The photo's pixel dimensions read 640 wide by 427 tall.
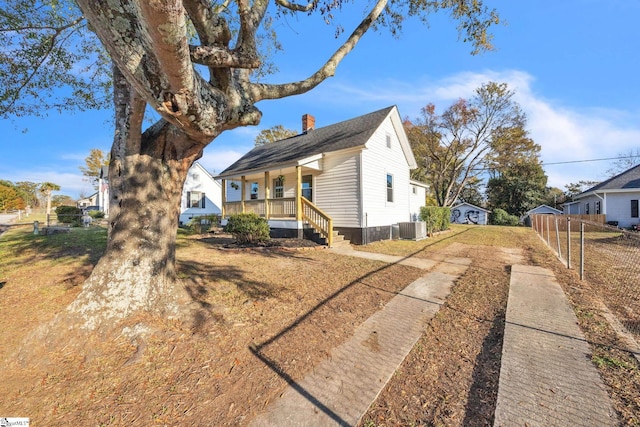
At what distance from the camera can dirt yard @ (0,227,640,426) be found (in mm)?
2127

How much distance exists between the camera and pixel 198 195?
2431cm

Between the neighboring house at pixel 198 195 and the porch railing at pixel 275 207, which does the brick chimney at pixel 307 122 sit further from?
the neighboring house at pixel 198 195

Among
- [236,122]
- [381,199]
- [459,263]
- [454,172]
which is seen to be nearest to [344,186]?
[381,199]

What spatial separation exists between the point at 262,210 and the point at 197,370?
36.0 ft

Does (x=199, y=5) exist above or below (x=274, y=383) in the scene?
above

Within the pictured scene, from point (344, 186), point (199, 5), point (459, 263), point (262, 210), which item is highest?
point (199, 5)

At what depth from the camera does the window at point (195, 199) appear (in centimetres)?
2353

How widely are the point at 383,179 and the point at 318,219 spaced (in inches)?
167

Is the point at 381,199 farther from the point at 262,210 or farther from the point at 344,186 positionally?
the point at 262,210

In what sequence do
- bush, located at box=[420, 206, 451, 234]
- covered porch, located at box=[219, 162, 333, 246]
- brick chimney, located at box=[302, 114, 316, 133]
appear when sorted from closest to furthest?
1. covered porch, located at box=[219, 162, 333, 246]
2. bush, located at box=[420, 206, 451, 234]
3. brick chimney, located at box=[302, 114, 316, 133]

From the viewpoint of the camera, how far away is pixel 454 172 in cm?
2720

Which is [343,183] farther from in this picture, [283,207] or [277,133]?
[277,133]

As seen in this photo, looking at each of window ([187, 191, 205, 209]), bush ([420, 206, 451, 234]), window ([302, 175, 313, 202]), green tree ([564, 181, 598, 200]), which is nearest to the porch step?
window ([302, 175, 313, 202])

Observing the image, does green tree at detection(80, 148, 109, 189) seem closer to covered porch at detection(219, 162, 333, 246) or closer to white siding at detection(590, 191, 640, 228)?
covered porch at detection(219, 162, 333, 246)
